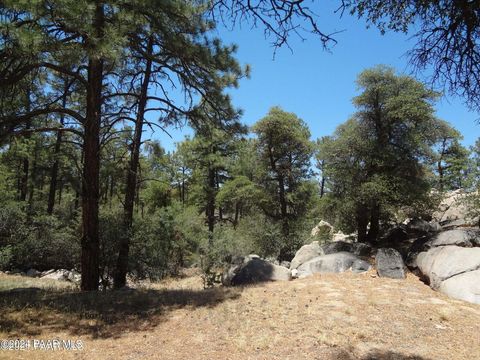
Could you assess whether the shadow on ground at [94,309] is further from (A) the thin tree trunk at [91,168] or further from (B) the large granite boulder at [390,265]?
(B) the large granite boulder at [390,265]

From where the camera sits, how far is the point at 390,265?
393 inches

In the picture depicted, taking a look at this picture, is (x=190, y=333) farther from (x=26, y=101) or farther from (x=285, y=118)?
(x=285, y=118)

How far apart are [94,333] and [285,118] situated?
13.2 metres

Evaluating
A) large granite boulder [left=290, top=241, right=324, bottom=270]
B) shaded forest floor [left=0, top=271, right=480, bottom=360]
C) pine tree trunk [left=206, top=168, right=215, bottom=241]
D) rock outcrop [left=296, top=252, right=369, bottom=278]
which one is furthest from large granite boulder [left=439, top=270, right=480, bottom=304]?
pine tree trunk [left=206, top=168, right=215, bottom=241]

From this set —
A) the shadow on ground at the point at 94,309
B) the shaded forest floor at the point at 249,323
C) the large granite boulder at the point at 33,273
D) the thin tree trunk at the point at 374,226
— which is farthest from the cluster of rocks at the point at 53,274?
the thin tree trunk at the point at 374,226

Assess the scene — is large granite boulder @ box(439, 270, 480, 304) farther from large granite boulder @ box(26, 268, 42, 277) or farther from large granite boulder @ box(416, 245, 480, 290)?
large granite boulder @ box(26, 268, 42, 277)

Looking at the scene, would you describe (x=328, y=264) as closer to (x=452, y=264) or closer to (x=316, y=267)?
(x=316, y=267)

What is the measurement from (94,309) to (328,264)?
705 cm

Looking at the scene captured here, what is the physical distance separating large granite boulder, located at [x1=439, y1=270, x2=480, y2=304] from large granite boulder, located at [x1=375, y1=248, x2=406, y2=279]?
148 centimetres

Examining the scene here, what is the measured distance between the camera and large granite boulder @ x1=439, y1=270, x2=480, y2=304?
7516mm

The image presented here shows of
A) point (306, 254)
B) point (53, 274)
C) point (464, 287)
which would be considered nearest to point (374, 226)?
point (306, 254)

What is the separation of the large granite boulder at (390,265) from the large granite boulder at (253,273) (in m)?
2.70

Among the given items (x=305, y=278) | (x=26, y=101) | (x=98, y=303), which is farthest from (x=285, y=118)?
(x=98, y=303)

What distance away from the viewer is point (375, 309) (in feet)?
22.7
